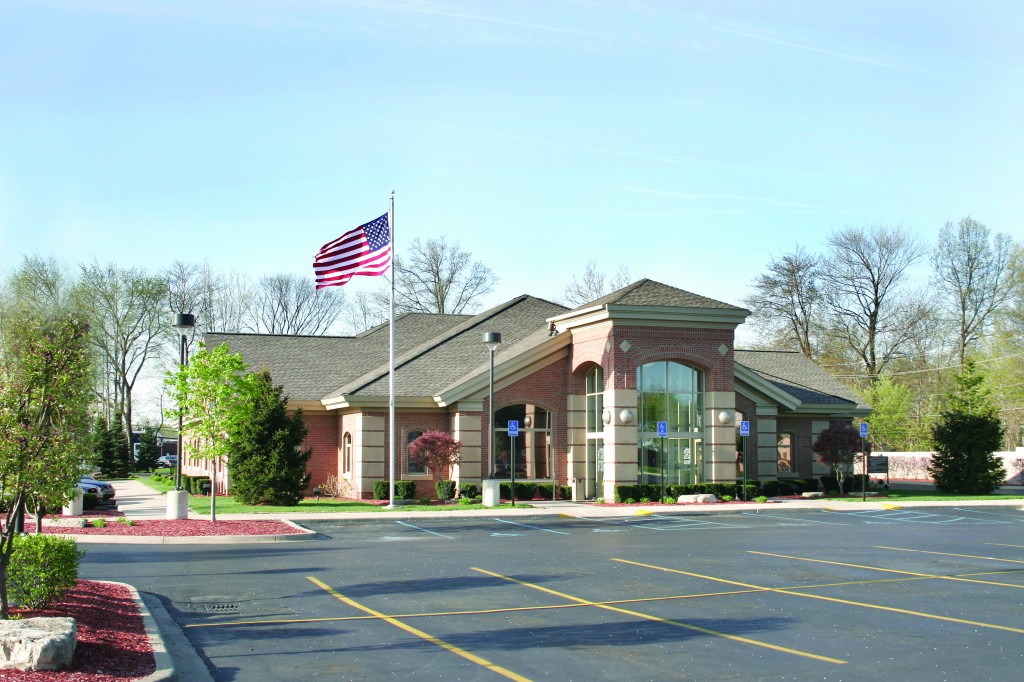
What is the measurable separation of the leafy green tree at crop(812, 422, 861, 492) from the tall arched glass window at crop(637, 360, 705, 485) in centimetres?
587

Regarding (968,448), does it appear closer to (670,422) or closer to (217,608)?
(670,422)

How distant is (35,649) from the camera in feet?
27.8

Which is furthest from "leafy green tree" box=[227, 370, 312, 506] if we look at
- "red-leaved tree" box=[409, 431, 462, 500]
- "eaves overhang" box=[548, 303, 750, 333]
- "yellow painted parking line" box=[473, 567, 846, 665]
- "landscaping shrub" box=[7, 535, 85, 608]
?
"landscaping shrub" box=[7, 535, 85, 608]

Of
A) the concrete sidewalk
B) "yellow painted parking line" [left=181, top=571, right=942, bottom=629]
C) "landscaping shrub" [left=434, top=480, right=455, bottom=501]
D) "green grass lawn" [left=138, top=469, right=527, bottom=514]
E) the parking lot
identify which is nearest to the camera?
the parking lot

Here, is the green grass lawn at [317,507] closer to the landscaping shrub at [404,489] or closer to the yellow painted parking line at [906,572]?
the landscaping shrub at [404,489]

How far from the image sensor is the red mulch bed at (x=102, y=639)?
850 centimetres

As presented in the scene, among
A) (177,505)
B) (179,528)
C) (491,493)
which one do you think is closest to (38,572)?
(179,528)

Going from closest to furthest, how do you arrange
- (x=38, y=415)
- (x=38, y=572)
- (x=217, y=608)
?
(x=38, y=415) → (x=38, y=572) → (x=217, y=608)

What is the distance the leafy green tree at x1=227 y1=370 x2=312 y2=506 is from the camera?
32.2 meters

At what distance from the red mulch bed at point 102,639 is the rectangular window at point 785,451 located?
106 feet

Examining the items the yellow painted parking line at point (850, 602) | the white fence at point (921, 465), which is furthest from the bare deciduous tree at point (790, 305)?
the yellow painted parking line at point (850, 602)

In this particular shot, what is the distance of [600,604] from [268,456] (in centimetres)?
2125

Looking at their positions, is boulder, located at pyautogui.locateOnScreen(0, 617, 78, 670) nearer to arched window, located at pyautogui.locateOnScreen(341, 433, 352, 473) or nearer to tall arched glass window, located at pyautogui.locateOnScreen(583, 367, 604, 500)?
tall arched glass window, located at pyautogui.locateOnScreen(583, 367, 604, 500)

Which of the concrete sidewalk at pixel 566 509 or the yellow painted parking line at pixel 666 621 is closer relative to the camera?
the yellow painted parking line at pixel 666 621
